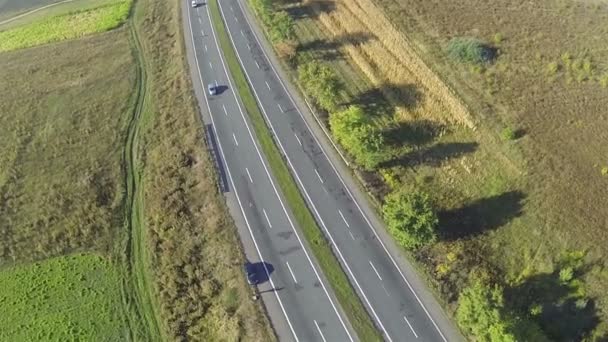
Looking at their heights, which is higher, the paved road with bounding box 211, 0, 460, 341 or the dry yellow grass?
the dry yellow grass

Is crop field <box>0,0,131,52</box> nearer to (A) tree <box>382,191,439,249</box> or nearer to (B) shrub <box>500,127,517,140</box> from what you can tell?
(A) tree <box>382,191,439,249</box>

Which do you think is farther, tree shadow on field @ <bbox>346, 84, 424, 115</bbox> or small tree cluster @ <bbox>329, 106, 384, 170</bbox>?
tree shadow on field @ <bbox>346, 84, 424, 115</bbox>

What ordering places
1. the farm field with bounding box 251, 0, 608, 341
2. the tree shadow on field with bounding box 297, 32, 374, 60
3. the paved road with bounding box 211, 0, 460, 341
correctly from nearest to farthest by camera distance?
the paved road with bounding box 211, 0, 460, 341 < the farm field with bounding box 251, 0, 608, 341 < the tree shadow on field with bounding box 297, 32, 374, 60

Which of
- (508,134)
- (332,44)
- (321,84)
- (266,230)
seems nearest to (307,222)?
(266,230)

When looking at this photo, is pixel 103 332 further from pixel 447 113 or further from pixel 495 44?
pixel 495 44

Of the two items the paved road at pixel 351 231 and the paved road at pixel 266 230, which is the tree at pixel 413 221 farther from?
the paved road at pixel 266 230

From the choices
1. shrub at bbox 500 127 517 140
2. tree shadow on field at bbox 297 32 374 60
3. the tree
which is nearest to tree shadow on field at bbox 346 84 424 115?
tree shadow on field at bbox 297 32 374 60

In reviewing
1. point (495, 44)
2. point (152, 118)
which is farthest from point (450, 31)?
point (152, 118)
